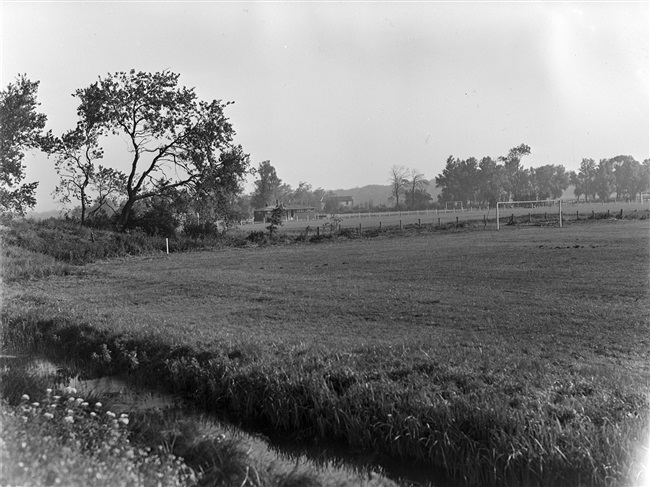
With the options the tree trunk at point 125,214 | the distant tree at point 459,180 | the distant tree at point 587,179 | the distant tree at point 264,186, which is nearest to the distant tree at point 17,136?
the tree trunk at point 125,214

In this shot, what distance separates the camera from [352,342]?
9.78 m

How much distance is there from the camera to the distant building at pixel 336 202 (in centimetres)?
14550

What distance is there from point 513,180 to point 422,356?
133329 millimetres

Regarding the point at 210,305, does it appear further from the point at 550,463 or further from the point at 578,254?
the point at 578,254

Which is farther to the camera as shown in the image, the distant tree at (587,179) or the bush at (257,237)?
the distant tree at (587,179)

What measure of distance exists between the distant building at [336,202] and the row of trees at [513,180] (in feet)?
94.4

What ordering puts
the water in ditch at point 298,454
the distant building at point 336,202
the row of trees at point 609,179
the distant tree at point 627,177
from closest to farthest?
the water in ditch at point 298,454 < the distant tree at point 627,177 < the row of trees at point 609,179 < the distant building at point 336,202

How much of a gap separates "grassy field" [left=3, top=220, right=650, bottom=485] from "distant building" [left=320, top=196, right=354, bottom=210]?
126 meters

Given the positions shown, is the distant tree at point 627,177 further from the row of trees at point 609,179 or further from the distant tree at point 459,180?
the distant tree at point 459,180

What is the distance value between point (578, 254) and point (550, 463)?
62.5 ft

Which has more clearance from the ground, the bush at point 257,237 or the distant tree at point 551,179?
the distant tree at point 551,179

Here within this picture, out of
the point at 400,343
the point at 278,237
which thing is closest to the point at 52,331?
the point at 400,343

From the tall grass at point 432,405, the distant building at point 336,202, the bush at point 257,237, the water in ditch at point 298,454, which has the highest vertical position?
the distant building at point 336,202

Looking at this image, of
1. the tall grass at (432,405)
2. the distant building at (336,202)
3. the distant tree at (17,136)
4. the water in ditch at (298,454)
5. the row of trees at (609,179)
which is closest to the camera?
the tall grass at (432,405)
